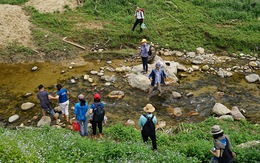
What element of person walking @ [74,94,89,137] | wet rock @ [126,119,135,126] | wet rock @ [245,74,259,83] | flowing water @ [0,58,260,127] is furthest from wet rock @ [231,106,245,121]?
person walking @ [74,94,89,137]

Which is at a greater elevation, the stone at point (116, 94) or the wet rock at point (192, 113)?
the stone at point (116, 94)

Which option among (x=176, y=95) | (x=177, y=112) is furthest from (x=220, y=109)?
(x=176, y=95)

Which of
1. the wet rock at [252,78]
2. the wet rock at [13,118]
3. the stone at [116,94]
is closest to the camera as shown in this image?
the wet rock at [13,118]

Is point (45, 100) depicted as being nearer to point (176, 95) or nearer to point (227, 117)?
point (176, 95)

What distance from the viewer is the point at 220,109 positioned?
13.0m

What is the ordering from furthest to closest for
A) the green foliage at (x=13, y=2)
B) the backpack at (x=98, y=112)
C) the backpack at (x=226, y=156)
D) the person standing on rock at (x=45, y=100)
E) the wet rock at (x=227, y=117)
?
the green foliage at (x=13, y=2) → the wet rock at (x=227, y=117) → the person standing on rock at (x=45, y=100) → the backpack at (x=98, y=112) → the backpack at (x=226, y=156)

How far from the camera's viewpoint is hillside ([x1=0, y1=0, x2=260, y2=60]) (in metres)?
19.5

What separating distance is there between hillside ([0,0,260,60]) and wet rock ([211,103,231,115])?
299 inches

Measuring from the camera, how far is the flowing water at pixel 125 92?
13.3m

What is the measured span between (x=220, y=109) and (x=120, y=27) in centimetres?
1134

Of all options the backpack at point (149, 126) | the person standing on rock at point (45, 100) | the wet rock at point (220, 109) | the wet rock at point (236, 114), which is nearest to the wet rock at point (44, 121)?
the person standing on rock at point (45, 100)

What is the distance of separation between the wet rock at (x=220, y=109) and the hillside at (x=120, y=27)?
7.60 m

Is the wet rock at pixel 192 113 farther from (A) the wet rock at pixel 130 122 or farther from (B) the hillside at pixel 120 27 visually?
(B) the hillside at pixel 120 27

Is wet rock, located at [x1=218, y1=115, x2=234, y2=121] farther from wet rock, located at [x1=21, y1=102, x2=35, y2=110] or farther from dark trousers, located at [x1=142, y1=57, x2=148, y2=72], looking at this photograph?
wet rock, located at [x1=21, y1=102, x2=35, y2=110]
